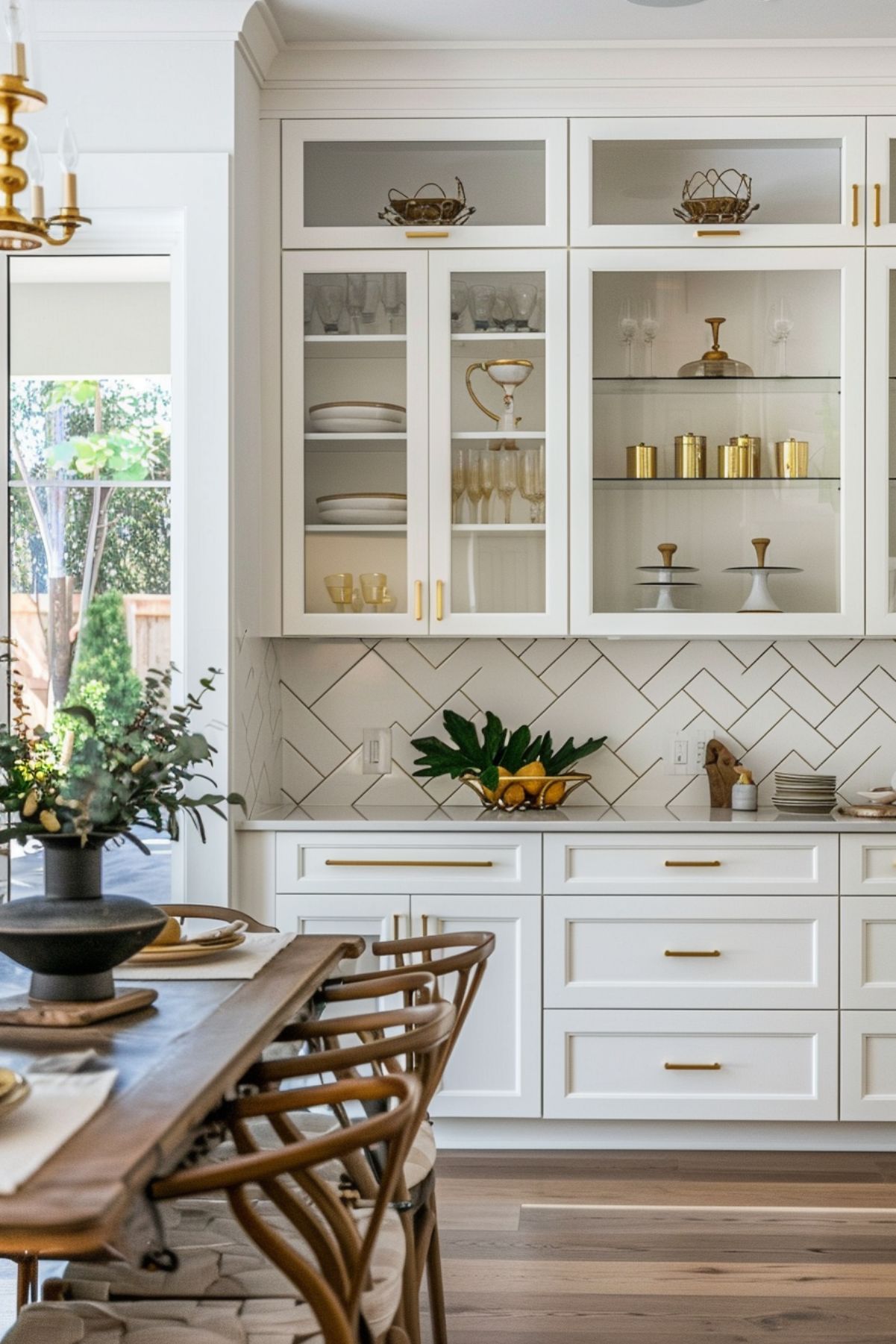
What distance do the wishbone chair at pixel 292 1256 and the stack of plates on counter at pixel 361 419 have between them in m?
2.28

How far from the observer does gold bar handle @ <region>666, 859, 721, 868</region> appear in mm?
3533

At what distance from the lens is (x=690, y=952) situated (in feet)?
11.6

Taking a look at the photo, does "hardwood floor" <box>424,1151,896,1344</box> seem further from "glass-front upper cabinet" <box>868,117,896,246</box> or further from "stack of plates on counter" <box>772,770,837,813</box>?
"glass-front upper cabinet" <box>868,117,896,246</box>

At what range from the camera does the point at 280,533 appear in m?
3.77

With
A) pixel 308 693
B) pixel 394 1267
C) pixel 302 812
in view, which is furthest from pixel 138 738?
pixel 308 693

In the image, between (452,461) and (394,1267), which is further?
(452,461)

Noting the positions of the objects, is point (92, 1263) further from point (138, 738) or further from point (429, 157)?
point (429, 157)

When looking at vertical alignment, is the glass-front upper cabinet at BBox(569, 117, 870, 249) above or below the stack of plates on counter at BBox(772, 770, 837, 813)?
above

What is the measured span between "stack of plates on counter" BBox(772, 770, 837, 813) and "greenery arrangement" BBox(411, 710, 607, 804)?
0.53 metres

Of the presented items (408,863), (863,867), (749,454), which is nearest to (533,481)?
(749,454)

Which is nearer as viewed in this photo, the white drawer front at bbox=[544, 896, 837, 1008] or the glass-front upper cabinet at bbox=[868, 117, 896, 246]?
the white drawer front at bbox=[544, 896, 837, 1008]

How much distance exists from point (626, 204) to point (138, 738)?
2413mm

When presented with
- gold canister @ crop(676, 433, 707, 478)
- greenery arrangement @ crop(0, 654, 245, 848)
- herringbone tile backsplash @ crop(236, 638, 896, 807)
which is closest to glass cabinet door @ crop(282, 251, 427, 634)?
herringbone tile backsplash @ crop(236, 638, 896, 807)

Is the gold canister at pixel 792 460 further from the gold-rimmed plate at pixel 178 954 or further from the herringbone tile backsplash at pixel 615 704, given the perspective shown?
the gold-rimmed plate at pixel 178 954
